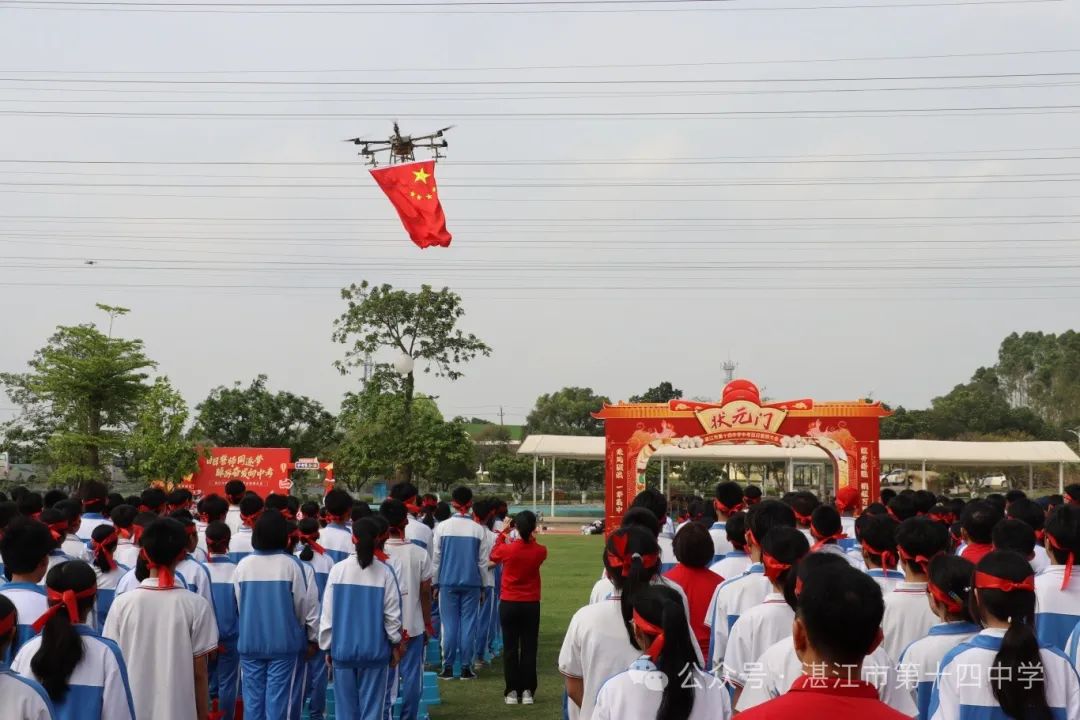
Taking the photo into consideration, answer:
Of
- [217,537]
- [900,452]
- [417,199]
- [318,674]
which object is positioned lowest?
[318,674]

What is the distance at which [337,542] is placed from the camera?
8992 millimetres

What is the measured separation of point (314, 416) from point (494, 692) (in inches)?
1371

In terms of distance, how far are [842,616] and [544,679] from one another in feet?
26.3

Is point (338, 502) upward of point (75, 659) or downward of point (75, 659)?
upward

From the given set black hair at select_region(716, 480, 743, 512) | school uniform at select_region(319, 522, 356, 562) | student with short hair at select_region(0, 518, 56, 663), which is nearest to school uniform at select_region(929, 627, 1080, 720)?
student with short hair at select_region(0, 518, 56, 663)

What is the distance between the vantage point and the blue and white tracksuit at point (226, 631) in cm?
777

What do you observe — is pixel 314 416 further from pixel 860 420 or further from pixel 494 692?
pixel 494 692

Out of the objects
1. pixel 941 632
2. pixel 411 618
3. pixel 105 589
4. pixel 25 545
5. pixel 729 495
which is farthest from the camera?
pixel 729 495

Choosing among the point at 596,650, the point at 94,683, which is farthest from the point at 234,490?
the point at 596,650

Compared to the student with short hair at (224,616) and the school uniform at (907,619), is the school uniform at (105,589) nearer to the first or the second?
the student with short hair at (224,616)

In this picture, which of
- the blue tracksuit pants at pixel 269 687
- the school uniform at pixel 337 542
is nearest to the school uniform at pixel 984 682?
the blue tracksuit pants at pixel 269 687

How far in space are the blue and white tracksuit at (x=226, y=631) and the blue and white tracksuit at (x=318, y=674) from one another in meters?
0.54

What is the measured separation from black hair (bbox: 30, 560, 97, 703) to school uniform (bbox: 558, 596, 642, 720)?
1.97 metres

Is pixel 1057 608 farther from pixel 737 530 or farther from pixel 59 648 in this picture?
pixel 59 648
